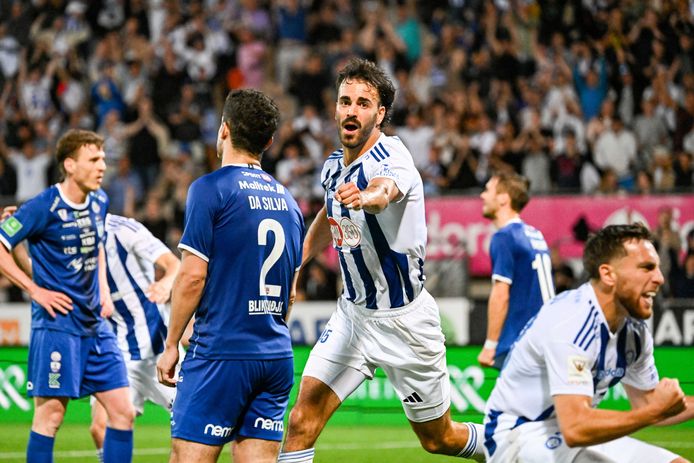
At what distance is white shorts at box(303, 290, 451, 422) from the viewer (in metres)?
6.49

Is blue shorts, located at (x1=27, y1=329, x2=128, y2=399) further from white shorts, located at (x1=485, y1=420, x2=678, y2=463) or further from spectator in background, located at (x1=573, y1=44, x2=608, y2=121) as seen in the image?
spectator in background, located at (x1=573, y1=44, x2=608, y2=121)

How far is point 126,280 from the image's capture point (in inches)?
330

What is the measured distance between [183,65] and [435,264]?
6672 millimetres

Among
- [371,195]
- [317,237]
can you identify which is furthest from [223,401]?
[317,237]

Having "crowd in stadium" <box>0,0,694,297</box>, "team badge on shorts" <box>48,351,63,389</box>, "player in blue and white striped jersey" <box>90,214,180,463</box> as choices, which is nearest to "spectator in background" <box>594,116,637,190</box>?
"crowd in stadium" <box>0,0,694,297</box>

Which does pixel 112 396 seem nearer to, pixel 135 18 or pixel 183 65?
pixel 183 65

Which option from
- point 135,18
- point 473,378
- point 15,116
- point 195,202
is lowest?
point 473,378

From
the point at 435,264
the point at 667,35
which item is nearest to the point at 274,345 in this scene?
the point at 435,264

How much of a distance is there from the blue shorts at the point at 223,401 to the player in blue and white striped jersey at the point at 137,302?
292 cm

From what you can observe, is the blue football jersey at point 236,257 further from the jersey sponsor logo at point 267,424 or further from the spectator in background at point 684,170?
the spectator in background at point 684,170

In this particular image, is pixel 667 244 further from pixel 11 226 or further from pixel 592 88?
pixel 11 226

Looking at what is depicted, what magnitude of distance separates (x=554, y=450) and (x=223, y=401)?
5.16ft

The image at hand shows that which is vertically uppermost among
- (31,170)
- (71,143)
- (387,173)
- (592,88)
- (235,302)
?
(592,88)

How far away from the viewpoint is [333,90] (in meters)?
18.0
